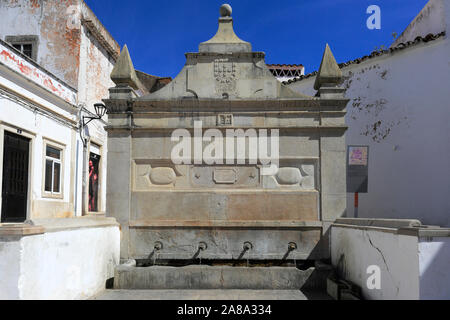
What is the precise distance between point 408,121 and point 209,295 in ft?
23.0

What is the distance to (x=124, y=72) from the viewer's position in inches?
254

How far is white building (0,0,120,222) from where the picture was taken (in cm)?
1062

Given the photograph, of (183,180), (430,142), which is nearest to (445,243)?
(183,180)

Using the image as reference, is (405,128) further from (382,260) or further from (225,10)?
(382,260)

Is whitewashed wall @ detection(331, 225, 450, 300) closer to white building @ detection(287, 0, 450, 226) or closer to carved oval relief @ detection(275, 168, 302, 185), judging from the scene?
carved oval relief @ detection(275, 168, 302, 185)

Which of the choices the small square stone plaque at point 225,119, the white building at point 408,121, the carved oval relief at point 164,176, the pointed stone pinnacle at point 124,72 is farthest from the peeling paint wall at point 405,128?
the pointed stone pinnacle at point 124,72

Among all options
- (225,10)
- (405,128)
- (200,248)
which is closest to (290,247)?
(200,248)

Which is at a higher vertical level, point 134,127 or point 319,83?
point 319,83

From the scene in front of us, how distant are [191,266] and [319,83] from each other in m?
3.63

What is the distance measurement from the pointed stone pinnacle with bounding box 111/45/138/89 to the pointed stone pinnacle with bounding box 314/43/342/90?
10.4 feet

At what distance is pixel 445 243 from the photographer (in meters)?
3.35

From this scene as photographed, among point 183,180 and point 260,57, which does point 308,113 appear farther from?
point 183,180

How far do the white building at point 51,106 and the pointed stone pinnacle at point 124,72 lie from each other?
514cm
